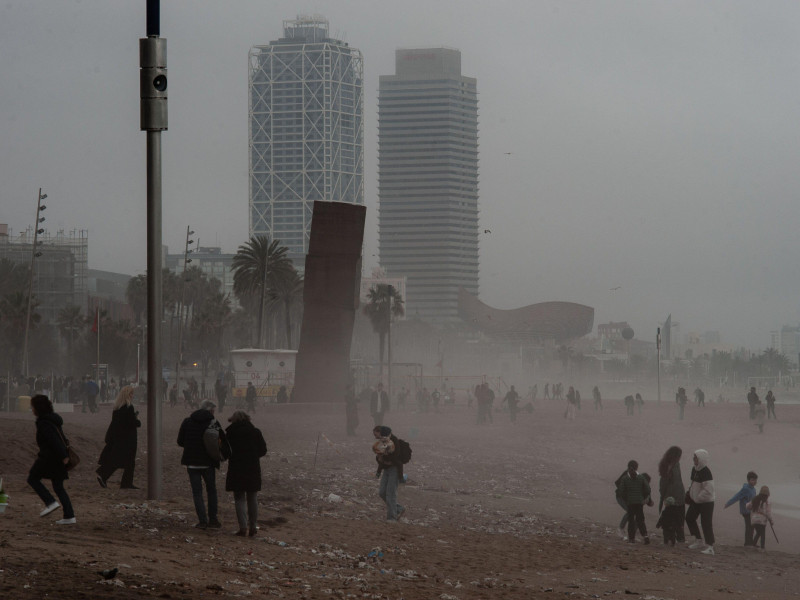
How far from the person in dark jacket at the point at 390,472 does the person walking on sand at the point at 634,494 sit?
315 centimetres

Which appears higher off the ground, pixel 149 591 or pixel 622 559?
pixel 149 591

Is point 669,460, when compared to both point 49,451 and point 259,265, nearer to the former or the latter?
point 49,451

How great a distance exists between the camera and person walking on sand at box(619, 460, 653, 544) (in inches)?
540

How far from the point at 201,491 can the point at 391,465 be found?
11.4ft

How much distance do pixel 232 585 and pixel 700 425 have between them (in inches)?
1604

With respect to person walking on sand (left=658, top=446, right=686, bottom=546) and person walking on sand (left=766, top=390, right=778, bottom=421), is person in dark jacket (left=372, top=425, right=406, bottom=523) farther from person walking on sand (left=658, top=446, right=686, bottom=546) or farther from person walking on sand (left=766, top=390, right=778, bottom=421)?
person walking on sand (left=766, top=390, right=778, bottom=421)

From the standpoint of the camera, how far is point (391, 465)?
13.7 meters

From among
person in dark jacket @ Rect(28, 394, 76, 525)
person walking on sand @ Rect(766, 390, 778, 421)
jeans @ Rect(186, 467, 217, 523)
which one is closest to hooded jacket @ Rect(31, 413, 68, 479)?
person in dark jacket @ Rect(28, 394, 76, 525)

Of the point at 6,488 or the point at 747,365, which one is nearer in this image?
the point at 6,488

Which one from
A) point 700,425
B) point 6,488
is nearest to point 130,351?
point 700,425

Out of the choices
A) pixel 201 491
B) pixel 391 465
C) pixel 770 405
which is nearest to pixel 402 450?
pixel 391 465

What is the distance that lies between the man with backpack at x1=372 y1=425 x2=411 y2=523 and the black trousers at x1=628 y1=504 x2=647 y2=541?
3254 millimetres

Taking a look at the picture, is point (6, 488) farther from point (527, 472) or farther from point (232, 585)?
point (527, 472)

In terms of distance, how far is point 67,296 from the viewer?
105250 millimetres
